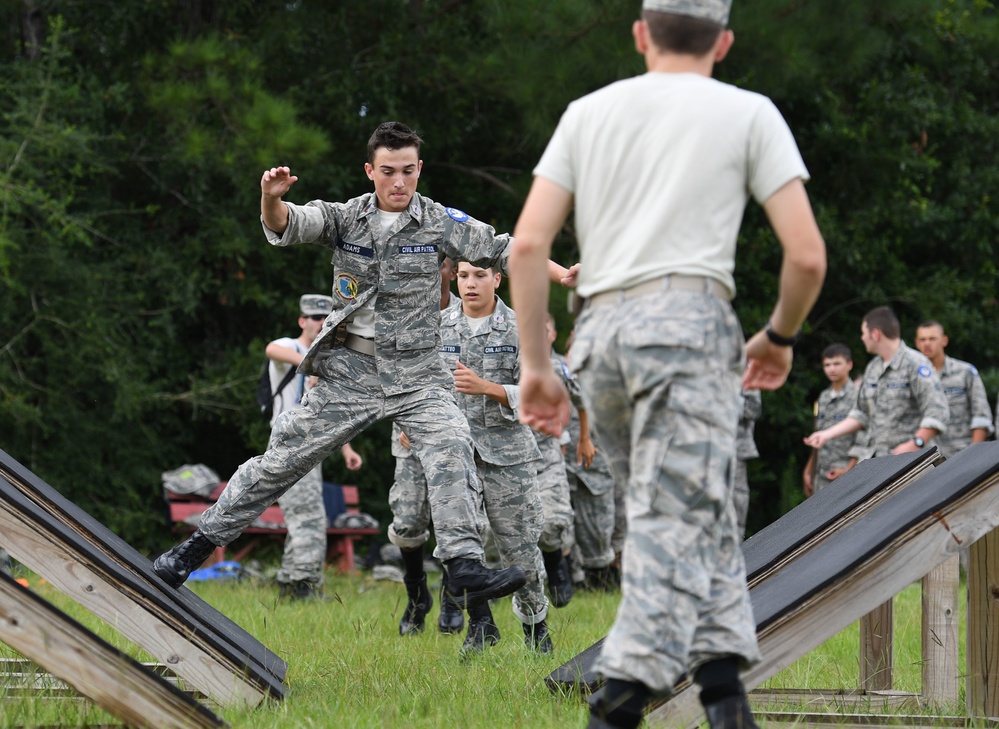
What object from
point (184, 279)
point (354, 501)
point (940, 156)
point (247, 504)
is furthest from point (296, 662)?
point (940, 156)

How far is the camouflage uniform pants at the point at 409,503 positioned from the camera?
21.9 ft

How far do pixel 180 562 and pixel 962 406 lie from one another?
854cm

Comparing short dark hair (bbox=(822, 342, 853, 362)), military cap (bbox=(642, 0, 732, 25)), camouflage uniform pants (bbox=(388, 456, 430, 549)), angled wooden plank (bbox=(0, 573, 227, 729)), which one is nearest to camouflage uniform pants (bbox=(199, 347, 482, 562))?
angled wooden plank (bbox=(0, 573, 227, 729))

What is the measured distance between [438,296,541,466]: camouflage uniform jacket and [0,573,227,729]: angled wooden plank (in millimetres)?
3262

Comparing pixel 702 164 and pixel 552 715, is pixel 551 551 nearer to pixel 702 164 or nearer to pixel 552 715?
pixel 552 715

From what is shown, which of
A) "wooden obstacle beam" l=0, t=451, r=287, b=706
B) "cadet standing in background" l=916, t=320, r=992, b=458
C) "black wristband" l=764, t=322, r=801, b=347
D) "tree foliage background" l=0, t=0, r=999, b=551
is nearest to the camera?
"black wristband" l=764, t=322, r=801, b=347

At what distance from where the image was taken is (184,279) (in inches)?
523

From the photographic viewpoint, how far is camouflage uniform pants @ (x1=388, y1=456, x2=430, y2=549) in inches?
263

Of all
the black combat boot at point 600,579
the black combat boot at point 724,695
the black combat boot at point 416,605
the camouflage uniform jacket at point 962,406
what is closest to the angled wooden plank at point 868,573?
the black combat boot at point 724,695

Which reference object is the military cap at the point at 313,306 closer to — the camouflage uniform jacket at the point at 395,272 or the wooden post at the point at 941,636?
the camouflage uniform jacket at the point at 395,272

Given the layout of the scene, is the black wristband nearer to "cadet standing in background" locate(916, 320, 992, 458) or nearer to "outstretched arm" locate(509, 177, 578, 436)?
"outstretched arm" locate(509, 177, 578, 436)

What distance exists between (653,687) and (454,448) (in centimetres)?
219

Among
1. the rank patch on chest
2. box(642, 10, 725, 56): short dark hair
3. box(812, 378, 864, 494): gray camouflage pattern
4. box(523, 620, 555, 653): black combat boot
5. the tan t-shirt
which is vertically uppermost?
box(642, 10, 725, 56): short dark hair

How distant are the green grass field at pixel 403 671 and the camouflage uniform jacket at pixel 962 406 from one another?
3.08 m
